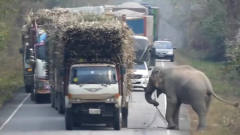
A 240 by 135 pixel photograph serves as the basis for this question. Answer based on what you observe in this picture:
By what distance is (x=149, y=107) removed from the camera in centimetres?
3569

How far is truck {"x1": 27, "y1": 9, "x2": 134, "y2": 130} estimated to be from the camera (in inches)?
1031

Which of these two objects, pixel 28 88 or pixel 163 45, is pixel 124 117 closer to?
pixel 28 88

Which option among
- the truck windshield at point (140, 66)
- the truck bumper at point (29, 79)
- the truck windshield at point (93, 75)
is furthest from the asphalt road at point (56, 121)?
the truck windshield at point (140, 66)

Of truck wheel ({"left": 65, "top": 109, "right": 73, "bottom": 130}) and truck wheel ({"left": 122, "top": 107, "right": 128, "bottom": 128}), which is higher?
truck wheel ({"left": 65, "top": 109, "right": 73, "bottom": 130})

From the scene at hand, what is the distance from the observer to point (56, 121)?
1160 inches

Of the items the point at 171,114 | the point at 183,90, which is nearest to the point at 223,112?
the point at 183,90

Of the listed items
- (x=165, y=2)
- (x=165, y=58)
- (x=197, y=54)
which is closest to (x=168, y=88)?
(x=165, y=58)

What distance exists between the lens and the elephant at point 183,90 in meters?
26.5

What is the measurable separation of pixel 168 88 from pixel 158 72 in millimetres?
759

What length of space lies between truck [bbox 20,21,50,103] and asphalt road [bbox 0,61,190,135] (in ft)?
2.17

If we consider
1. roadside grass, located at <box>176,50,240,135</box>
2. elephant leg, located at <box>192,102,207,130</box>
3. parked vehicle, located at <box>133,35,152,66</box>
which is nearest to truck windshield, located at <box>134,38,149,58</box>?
parked vehicle, located at <box>133,35,152,66</box>

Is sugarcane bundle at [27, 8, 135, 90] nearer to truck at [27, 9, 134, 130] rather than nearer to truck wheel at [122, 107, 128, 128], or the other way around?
truck at [27, 9, 134, 130]

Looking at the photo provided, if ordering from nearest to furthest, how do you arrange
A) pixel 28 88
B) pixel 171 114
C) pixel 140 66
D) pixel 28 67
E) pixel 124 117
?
pixel 171 114, pixel 124 117, pixel 28 67, pixel 28 88, pixel 140 66

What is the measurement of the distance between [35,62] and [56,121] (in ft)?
24.8
